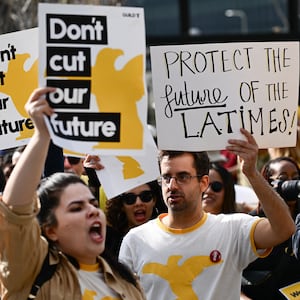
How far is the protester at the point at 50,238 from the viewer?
3.88 meters

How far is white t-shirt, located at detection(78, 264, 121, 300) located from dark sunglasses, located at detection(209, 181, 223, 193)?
262cm

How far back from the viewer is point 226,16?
1461 centimetres

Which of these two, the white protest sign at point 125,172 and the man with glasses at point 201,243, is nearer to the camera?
the white protest sign at point 125,172

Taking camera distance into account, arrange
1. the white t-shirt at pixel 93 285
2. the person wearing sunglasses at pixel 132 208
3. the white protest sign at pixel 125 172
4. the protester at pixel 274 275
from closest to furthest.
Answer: the white t-shirt at pixel 93 285 < the white protest sign at pixel 125 172 < the protester at pixel 274 275 < the person wearing sunglasses at pixel 132 208

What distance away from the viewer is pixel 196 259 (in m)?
4.93

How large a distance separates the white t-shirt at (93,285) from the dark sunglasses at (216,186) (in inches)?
103

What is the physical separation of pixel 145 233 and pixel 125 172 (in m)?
0.48

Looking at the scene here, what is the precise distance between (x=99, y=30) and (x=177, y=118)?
89 centimetres

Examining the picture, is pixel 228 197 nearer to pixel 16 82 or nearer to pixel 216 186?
pixel 216 186

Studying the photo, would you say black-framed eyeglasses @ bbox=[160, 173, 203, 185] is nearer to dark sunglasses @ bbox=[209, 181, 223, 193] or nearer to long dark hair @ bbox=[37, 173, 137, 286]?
long dark hair @ bbox=[37, 173, 137, 286]

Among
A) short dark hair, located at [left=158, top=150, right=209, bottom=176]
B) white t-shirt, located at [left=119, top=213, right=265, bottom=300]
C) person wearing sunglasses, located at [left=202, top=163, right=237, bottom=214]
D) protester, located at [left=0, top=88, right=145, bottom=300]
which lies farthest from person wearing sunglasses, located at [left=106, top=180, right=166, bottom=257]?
protester, located at [left=0, top=88, right=145, bottom=300]

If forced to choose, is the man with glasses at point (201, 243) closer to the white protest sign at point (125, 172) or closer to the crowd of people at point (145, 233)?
the crowd of people at point (145, 233)

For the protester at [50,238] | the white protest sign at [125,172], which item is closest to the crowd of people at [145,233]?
the protester at [50,238]

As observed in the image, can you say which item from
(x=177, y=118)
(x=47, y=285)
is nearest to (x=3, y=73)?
(x=177, y=118)
